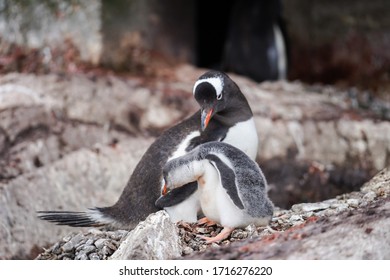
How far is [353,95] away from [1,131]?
7.98ft

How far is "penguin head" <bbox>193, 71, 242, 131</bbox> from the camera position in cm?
289

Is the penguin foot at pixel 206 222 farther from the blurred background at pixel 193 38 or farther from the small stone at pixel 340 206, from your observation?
the blurred background at pixel 193 38

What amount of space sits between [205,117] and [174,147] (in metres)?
0.23

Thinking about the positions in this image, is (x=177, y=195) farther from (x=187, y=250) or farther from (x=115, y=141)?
(x=115, y=141)

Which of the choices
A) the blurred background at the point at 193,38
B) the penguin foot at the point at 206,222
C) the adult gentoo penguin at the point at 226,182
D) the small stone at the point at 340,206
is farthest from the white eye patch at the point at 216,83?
the blurred background at the point at 193,38

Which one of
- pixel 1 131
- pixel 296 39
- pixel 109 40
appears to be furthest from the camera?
pixel 296 39

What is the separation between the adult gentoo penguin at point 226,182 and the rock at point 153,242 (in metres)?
0.12

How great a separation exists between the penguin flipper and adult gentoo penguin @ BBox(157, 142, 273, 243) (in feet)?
0.65

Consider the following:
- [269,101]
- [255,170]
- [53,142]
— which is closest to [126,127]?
[53,142]

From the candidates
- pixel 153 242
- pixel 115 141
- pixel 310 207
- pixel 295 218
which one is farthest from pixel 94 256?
pixel 115 141

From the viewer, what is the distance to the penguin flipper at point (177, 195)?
115 inches

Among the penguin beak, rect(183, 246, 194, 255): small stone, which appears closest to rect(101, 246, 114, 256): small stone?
rect(183, 246, 194, 255): small stone

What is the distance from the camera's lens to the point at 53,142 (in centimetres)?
432

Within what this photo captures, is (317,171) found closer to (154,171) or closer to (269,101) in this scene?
(269,101)
